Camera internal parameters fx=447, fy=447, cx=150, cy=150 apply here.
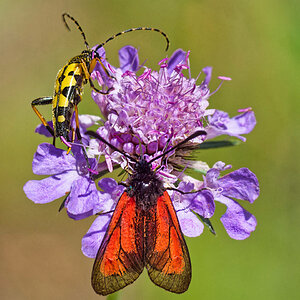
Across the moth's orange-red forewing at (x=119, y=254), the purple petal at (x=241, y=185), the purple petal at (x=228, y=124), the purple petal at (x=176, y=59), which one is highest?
the purple petal at (x=176, y=59)

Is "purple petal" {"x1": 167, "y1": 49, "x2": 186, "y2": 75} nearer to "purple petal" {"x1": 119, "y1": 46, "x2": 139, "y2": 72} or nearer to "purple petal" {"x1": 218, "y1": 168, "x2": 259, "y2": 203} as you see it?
"purple petal" {"x1": 119, "y1": 46, "x2": 139, "y2": 72}

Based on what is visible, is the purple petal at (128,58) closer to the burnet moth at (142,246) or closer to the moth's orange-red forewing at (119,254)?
the burnet moth at (142,246)

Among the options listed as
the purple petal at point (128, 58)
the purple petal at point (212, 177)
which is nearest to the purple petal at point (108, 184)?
the purple petal at point (212, 177)

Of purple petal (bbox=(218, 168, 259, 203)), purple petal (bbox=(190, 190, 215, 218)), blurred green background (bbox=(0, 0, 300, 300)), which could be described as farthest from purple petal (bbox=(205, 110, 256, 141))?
blurred green background (bbox=(0, 0, 300, 300))

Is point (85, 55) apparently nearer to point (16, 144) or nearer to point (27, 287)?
point (16, 144)

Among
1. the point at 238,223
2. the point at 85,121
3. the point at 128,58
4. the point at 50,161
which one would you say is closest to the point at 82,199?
the point at 50,161

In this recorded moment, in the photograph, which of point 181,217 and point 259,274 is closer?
point 181,217

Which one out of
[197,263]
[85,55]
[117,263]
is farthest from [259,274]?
[85,55]

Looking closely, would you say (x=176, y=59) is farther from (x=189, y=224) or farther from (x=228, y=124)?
(x=189, y=224)
